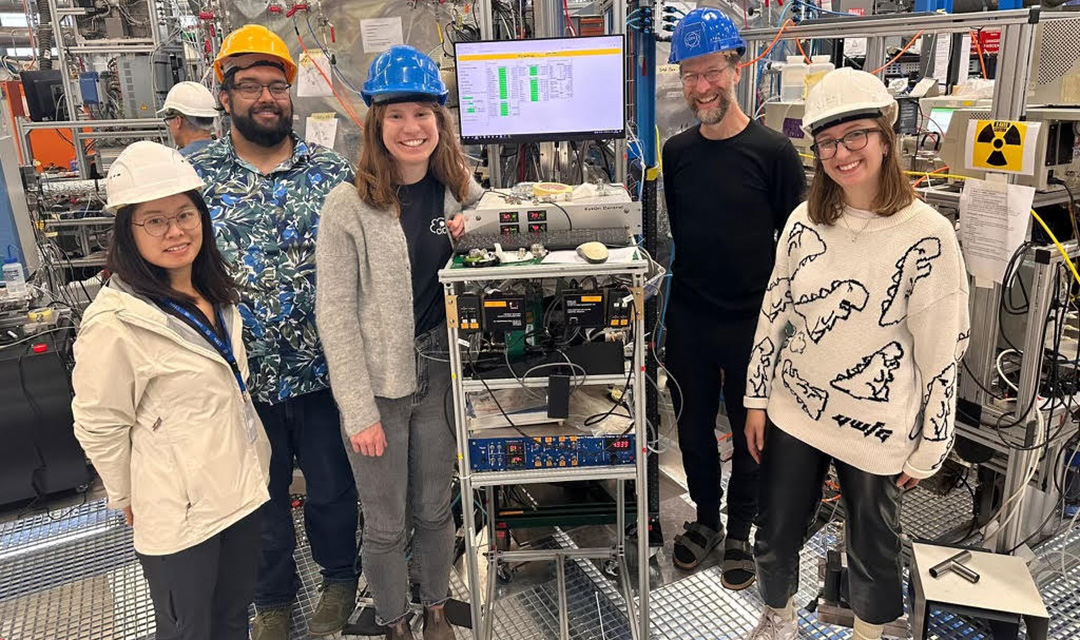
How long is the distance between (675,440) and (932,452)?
6.46 feet

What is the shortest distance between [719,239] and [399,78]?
1.05m

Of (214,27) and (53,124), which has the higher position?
(214,27)

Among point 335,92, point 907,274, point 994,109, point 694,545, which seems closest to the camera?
point 907,274

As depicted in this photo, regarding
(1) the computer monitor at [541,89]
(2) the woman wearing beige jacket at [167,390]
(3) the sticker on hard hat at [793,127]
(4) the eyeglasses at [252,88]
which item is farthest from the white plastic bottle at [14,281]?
(3) the sticker on hard hat at [793,127]

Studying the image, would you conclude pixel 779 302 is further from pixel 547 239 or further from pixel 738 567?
pixel 738 567

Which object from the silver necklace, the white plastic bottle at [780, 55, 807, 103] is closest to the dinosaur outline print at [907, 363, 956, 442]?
the silver necklace

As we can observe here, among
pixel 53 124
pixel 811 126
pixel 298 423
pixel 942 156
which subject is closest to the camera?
pixel 811 126

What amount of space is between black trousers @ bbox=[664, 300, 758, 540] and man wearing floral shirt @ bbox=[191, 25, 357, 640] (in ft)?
3.62

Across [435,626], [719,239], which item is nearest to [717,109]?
[719,239]

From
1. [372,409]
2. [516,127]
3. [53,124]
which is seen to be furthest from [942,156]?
[53,124]

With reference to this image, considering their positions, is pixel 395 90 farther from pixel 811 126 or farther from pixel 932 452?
pixel 932 452

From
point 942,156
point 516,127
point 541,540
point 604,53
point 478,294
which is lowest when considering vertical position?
point 541,540

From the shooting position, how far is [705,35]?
2092mm

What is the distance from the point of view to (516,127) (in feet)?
7.64
